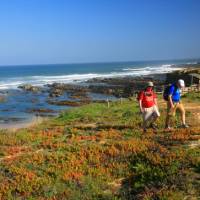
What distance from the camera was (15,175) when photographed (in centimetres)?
1070

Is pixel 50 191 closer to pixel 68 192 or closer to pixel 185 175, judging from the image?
pixel 68 192

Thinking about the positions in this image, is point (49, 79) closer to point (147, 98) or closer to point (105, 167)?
point (147, 98)

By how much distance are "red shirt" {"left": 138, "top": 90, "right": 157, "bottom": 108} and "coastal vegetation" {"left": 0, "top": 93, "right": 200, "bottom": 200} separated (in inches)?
40.8

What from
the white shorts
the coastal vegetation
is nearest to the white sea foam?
the white shorts

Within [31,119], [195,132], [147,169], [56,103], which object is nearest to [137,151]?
[147,169]

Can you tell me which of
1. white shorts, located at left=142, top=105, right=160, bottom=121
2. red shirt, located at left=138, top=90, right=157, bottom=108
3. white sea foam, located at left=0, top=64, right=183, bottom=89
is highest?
red shirt, located at left=138, top=90, right=157, bottom=108

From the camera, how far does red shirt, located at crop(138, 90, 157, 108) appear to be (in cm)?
1485

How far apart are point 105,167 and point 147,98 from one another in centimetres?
458

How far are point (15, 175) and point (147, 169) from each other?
3.29 meters

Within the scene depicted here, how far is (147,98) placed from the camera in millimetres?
14859

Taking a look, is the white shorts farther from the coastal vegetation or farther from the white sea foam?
the white sea foam

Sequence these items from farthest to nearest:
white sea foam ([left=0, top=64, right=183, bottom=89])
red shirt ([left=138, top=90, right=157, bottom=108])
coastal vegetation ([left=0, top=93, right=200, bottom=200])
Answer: white sea foam ([left=0, top=64, right=183, bottom=89]), red shirt ([left=138, top=90, right=157, bottom=108]), coastal vegetation ([left=0, top=93, right=200, bottom=200])

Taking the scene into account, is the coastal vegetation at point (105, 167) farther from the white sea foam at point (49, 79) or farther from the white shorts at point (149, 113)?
the white sea foam at point (49, 79)

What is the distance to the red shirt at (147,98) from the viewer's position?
585 inches
